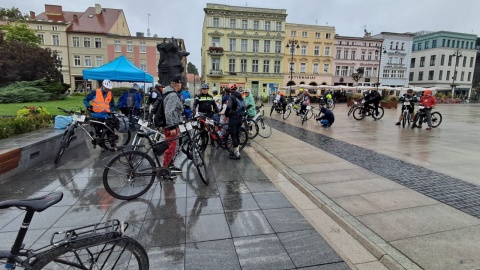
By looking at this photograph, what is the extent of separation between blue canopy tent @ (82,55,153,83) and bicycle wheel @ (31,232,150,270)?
9.72m

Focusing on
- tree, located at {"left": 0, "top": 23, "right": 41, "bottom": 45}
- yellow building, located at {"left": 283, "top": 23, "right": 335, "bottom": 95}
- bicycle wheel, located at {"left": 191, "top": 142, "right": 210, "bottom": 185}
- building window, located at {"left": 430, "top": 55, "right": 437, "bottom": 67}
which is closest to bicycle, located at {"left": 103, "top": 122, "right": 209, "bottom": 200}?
bicycle wheel, located at {"left": 191, "top": 142, "right": 210, "bottom": 185}

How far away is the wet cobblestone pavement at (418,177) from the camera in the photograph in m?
4.18

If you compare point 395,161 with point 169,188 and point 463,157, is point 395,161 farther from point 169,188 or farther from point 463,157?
point 169,188

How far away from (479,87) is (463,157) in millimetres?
69695

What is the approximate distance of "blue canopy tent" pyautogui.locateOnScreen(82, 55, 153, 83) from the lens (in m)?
10.4

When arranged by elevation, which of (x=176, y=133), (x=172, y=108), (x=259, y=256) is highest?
(x=172, y=108)

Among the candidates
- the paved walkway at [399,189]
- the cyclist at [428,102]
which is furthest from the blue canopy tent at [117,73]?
the cyclist at [428,102]

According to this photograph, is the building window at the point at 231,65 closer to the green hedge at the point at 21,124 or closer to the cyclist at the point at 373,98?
the cyclist at the point at 373,98

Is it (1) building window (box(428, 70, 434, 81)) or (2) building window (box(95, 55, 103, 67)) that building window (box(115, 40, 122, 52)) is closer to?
(2) building window (box(95, 55, 103, 67))

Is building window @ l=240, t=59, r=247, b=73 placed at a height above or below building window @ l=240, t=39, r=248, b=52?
below

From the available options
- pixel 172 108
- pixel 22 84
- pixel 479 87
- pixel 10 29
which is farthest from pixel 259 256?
pixel 479 87

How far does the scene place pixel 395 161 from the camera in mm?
6504

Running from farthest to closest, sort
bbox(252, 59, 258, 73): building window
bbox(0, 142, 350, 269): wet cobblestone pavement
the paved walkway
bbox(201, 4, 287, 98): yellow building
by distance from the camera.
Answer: bbox(252, 59, 258, 73): building window, bbox(201, 4, 287, 98): yellow building, the paved walkway, bbox(0, 142, 350, 269): wet cobblestone pavement

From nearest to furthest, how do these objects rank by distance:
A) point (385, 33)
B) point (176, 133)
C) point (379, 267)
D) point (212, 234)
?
point (379, 267) → point (212, 234) → point (176, 133) → point (385, 33)
